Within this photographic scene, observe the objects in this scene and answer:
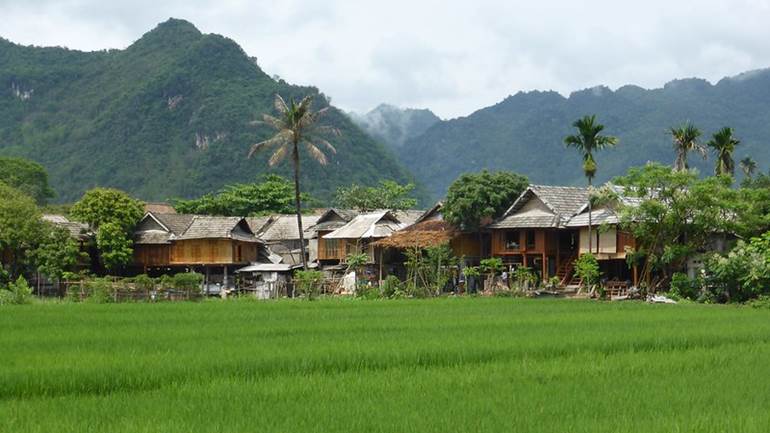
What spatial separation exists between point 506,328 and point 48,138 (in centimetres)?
9500

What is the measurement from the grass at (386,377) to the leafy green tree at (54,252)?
24.2 metres

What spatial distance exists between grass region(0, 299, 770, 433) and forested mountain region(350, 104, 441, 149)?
6261 inches

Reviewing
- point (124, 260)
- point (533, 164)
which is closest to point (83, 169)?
point (124, 260)

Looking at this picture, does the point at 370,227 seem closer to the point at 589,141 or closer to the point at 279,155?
the point at 279,155

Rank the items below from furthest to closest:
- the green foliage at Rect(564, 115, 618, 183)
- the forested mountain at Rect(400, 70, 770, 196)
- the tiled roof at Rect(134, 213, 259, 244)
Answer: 1. the forested mountain at Rect(400, 70, 770, 196)
2. the tiled roof at Rect(134, 213, 259, 244)
3. the green foliage at Rect(564, 115, 618, 183)

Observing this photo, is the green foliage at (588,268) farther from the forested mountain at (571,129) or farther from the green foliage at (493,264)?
the forested mountain at (571,129)

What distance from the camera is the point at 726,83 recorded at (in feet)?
484

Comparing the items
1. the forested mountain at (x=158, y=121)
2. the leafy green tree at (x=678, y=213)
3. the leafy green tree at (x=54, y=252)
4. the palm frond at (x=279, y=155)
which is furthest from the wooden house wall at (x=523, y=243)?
the forested mountain at (x=158, y=121)

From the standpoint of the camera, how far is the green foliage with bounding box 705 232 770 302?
2744 centimetres

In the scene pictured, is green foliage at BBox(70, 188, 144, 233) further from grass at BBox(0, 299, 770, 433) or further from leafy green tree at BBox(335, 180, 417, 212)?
grass at BBox(0, 299, 770, 433)

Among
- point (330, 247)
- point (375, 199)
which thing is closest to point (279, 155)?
point (330, 247)

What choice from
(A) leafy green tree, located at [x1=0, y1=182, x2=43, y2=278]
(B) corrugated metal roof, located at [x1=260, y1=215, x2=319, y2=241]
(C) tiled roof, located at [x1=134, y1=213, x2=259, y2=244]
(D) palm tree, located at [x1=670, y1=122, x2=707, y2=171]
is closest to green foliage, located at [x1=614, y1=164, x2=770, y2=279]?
(D) palm tree, located at [x1=670, y1=122, x2=707, y2=171]

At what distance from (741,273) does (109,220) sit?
3009 cm

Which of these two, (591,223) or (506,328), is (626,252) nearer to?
(591,223)
